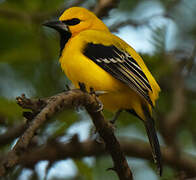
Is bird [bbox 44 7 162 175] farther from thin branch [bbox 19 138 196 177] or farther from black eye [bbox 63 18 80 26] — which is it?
thin branch [bbox 19 138 196 177]

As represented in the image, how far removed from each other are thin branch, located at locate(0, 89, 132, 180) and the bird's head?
2.02 m

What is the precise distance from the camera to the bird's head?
4.95 metres

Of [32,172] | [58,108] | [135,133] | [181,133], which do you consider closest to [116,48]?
[32,172]

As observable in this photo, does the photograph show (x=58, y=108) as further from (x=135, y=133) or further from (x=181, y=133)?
(x=181, y=133)

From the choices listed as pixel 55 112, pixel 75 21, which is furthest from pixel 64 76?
pixel 55 112

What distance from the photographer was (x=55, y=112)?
2.53 metres

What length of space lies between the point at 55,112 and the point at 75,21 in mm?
2803

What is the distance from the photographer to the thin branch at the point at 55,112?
1.91 m

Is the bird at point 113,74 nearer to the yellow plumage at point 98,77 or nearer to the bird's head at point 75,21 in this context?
the yellow plumage at point 98,77

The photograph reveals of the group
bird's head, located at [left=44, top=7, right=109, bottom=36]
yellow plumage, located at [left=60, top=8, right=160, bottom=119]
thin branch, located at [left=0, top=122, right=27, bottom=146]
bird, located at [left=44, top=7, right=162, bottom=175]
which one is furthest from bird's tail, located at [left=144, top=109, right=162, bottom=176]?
bird's head, located at [left=44, top=7, right=109, bottom=36]

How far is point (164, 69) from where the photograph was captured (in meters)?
5.69

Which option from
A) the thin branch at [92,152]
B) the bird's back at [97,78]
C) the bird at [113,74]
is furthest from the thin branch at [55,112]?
the thin branch at [92,152]

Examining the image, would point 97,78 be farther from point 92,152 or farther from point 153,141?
point 92,152

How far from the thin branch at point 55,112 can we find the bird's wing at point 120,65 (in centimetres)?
80
